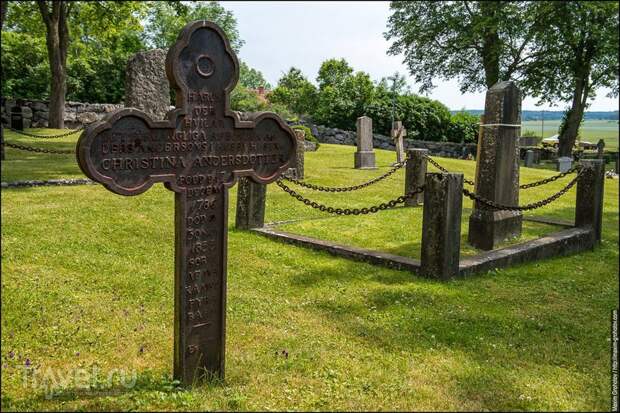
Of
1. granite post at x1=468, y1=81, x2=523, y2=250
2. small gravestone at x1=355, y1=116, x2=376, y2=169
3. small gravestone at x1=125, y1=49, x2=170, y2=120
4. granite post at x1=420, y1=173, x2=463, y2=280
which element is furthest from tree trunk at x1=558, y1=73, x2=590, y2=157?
granite post at x1=420, y1=173, x2=463, y2=280

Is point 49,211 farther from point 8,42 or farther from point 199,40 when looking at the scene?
point 8,42

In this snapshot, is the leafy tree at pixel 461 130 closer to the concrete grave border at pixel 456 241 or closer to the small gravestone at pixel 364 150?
the small gravestone at pixel 364 150

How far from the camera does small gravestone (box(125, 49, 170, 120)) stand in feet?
51.7

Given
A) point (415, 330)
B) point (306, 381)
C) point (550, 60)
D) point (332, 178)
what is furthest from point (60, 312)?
point (550, 60)

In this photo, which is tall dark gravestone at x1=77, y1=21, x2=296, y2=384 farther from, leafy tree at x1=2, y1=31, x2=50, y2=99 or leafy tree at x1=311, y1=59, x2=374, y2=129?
leafy tree at x1=311, y1=59, x2=374, y2=129

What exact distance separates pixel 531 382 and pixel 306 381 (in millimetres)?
1453

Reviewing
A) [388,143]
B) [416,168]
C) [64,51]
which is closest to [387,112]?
[388,143]

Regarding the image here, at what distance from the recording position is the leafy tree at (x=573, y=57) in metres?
27.8

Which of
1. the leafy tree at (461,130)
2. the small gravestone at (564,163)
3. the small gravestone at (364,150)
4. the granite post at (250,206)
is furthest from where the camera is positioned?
the leafy tree at (461,130)

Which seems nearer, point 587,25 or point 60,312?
point 60,312

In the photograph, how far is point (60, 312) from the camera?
468 cm

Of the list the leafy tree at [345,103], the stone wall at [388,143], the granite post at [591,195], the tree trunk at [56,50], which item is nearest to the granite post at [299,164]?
the granite post at [591,195]

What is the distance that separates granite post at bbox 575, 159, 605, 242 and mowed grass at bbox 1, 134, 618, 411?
807 mm

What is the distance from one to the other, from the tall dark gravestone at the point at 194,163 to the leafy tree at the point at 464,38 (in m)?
28.7
